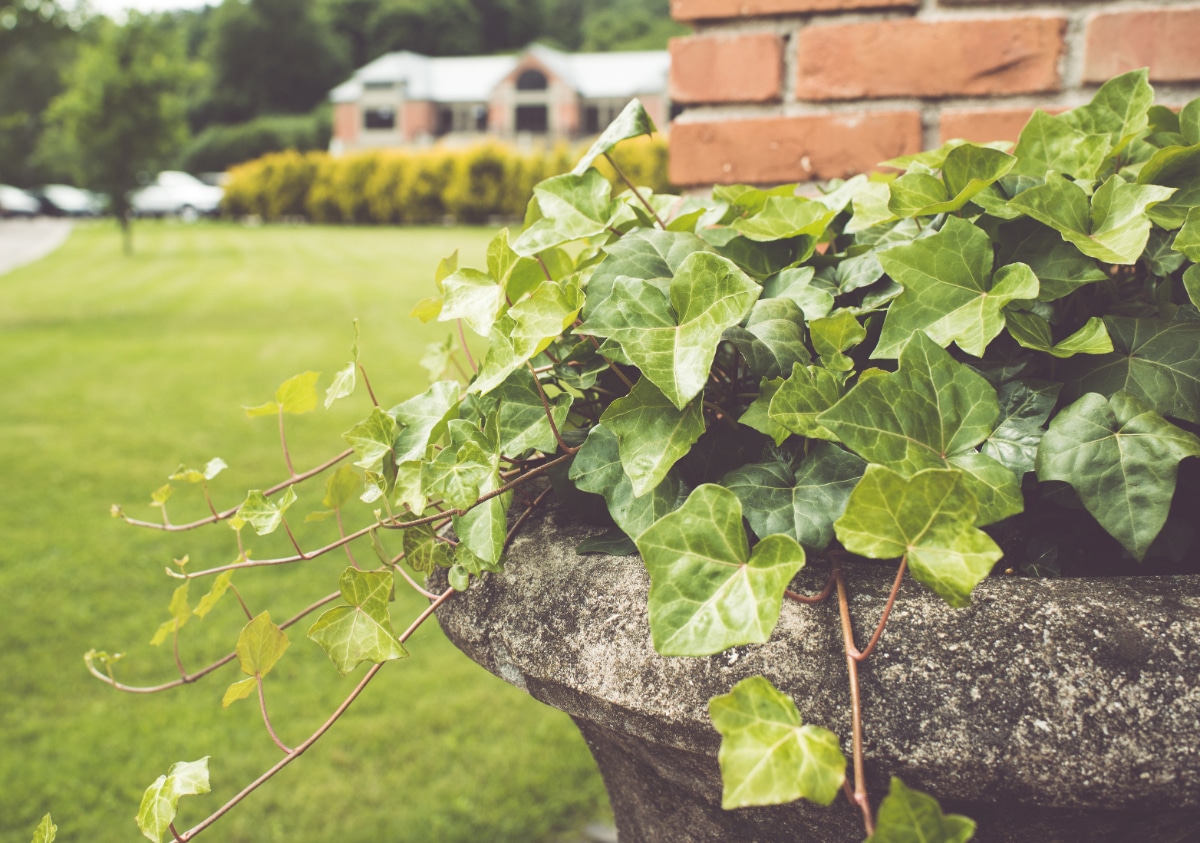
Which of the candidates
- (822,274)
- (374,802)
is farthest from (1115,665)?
(374,802)

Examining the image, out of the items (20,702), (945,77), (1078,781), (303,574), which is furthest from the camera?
(303,574)

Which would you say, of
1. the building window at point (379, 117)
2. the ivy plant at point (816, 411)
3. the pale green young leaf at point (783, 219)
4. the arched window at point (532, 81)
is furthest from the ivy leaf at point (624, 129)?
the building window at point (379, 117)

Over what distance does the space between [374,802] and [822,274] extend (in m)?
1.93

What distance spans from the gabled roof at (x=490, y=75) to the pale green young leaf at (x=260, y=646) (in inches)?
1782

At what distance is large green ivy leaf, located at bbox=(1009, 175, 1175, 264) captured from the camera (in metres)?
0.65

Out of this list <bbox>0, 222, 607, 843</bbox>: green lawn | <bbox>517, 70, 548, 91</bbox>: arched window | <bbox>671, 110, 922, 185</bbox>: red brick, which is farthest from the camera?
<bbox>517, 70, 548, 91</bbox>: arched window

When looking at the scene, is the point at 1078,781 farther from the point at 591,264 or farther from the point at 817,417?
the point at 591,264

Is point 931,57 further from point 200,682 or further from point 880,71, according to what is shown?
point 200,682

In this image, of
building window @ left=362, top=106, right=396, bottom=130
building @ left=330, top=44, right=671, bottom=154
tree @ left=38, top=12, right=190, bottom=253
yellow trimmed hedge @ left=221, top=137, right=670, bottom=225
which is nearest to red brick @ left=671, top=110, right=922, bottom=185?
tree @ left=38, top=12, right=190, bottom=253

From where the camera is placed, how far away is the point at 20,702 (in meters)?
2.56

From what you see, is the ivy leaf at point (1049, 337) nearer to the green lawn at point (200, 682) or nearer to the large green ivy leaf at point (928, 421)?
the large green ivy leaf at point (928, 421)

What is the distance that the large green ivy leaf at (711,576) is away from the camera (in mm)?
492

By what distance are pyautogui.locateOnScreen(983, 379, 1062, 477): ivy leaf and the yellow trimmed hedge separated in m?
18.4

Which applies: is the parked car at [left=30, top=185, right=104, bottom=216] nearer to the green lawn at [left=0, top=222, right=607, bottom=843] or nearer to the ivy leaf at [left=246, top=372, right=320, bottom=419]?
the green lawn at [left=0, top=222, right=607, bottom=843]
